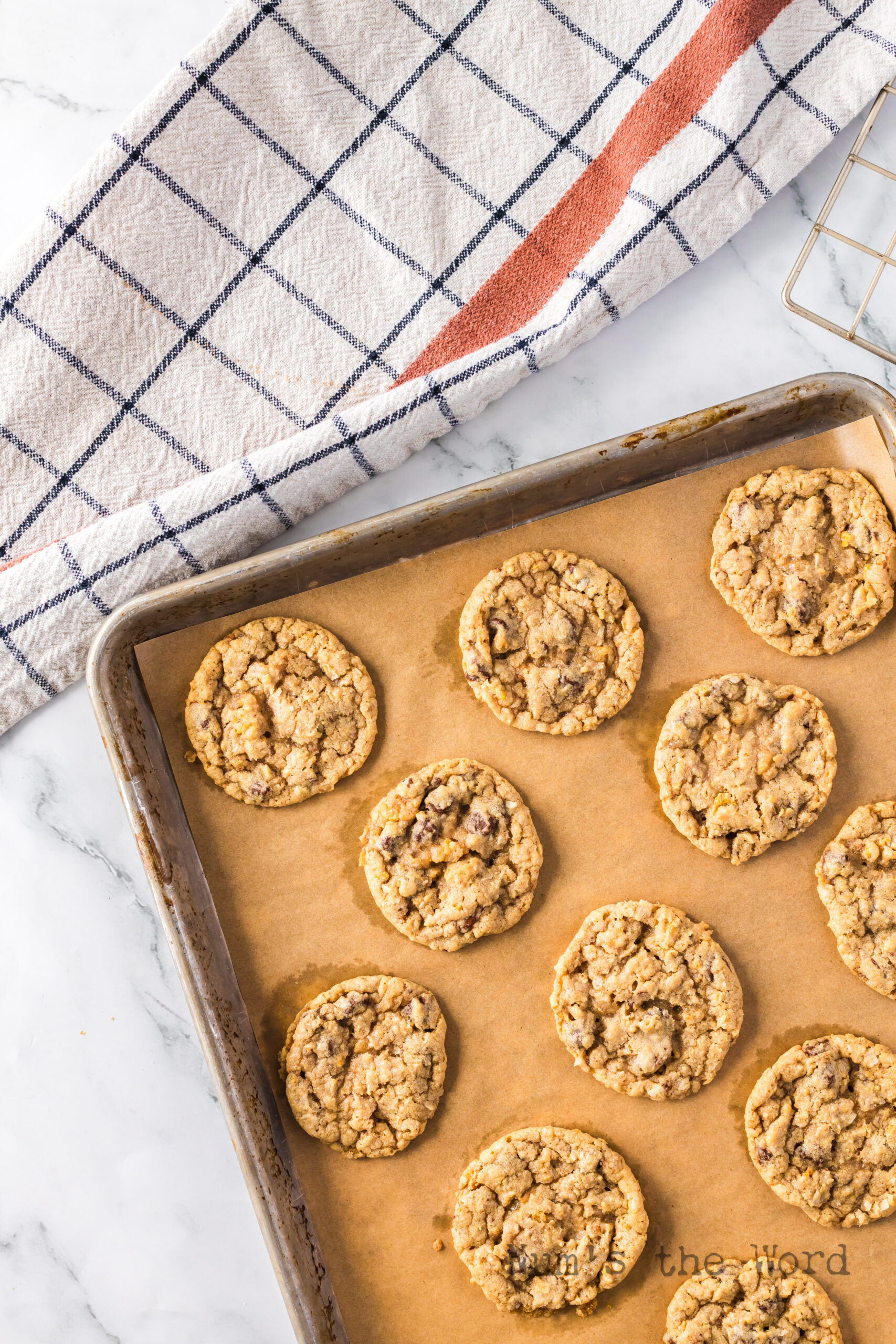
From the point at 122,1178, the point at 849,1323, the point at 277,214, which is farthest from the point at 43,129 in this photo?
the point at 849,1323

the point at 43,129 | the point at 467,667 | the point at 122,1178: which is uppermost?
the point at 43,129

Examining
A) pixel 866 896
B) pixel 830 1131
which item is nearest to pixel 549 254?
pixel 866 896

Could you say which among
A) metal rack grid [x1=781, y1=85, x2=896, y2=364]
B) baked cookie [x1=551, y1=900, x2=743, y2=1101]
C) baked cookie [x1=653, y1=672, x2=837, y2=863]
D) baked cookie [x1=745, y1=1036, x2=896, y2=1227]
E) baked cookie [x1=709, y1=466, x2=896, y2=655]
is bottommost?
baked cookie [x1=745, y1=1036, x2=896, y2=1227]

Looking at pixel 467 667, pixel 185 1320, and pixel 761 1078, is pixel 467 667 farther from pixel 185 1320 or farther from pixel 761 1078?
pixel 185 1320

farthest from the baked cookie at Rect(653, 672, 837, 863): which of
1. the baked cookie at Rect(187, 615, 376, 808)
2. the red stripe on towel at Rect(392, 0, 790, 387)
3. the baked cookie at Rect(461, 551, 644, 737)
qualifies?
the red stripe on towel at Rect(392, 0, 790, 387)

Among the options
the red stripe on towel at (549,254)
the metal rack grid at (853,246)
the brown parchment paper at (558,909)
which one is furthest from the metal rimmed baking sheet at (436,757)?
the red stripe on towel at (549,254)

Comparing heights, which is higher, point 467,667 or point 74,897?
point 467,667

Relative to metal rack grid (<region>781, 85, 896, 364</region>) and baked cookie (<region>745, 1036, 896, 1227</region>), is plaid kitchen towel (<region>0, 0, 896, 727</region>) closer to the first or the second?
metal rack grid (<region>781, 85, 896, 364</region>)

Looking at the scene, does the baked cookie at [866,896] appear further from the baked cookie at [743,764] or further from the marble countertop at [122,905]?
the marble countertop at [122,905]
